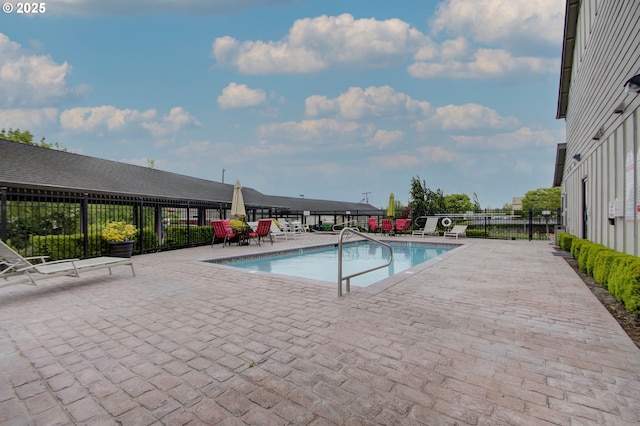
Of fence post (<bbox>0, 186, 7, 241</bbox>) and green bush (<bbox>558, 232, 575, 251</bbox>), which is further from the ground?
fence post (<bbox>0, 186, 7, 241</bbox>)

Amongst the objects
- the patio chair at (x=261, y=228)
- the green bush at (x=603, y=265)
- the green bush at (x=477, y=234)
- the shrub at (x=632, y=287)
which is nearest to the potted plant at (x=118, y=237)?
the patio chair at (x=261, y=228)

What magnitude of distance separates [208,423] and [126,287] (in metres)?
4.07

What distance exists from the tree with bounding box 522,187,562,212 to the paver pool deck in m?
50.8

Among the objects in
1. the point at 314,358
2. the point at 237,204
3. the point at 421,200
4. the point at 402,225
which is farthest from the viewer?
the point at 421,200

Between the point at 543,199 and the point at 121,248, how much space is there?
181 ft

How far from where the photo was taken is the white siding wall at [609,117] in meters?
4.32

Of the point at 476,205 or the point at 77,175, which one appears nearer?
the point at 77,175

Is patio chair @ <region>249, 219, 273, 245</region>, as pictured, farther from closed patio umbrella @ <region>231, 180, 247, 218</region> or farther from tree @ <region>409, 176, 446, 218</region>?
tree @ <region>409, 176, 446, 218</region>

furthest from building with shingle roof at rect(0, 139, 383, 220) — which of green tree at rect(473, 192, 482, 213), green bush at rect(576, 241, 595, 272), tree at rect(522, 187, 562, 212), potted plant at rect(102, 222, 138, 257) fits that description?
tree at rect(522, 187, 562, 212)

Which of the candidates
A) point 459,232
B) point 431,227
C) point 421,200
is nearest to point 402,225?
point 431,227

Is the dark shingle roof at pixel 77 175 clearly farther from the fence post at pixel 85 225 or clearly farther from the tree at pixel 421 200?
the tree at pixel 421 200

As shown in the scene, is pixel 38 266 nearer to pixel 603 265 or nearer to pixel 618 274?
pixel 618 274

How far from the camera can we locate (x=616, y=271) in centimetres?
414

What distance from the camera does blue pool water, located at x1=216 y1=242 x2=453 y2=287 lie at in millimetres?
7629
